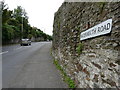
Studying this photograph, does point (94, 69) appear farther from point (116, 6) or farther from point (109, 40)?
point (116, 6)

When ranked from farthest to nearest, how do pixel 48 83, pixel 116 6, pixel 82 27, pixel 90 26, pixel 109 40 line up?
1. pixel 48 83
2. pixel 82 27
3. pixel 90 26
4. pixel 109 40
5. pixel 116 6

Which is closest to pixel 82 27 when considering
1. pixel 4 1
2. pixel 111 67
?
pixel 111 67

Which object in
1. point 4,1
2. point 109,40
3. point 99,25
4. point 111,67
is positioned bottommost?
point 111,67

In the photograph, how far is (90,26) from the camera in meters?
3.62

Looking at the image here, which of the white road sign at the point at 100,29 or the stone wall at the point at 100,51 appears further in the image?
the white road sign at the point at 100,29

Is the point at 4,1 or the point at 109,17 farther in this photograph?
the point at 4,1

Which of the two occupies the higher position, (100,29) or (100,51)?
(100,29)

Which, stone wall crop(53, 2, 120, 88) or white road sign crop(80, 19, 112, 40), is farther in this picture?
white road sign crop(80, 19, 112, 40)

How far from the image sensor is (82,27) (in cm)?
428

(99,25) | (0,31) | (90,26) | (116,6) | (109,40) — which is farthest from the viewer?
(0,31)

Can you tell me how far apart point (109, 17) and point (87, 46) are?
4.31ft

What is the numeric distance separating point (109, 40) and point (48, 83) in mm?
3377

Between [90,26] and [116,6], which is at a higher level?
[116,6]

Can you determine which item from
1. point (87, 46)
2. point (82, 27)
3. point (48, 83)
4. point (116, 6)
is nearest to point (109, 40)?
point (116, 6)
